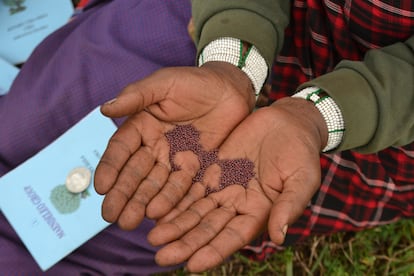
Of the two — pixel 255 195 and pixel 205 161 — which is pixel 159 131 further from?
pixel 255 195

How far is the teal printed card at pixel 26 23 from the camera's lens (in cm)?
193

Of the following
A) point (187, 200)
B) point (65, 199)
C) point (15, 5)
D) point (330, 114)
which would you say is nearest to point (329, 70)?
point (330, 114)

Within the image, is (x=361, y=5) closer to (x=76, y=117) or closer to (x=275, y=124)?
(x=275, y=124)

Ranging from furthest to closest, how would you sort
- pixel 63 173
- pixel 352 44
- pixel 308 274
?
pixel 308 274, pixel 63 173, pixel 352 44

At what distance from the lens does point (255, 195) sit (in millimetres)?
925

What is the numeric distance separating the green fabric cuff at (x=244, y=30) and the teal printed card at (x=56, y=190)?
49 centimetres

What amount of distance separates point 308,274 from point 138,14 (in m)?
1.06

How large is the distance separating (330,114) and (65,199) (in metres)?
0.85

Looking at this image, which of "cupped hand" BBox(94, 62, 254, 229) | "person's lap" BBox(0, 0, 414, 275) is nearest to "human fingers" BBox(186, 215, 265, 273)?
"cupped hand" BBox(94, 62, 254, 229)

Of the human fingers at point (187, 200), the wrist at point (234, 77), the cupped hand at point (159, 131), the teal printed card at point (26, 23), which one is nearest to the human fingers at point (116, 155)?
the cupped hand at point (159, 131)

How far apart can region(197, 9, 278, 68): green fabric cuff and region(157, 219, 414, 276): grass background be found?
0.77 m

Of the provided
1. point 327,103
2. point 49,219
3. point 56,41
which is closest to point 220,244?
point 327,103

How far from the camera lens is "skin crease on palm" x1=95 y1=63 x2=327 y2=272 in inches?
33.8

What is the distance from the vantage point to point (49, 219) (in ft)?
4.55
